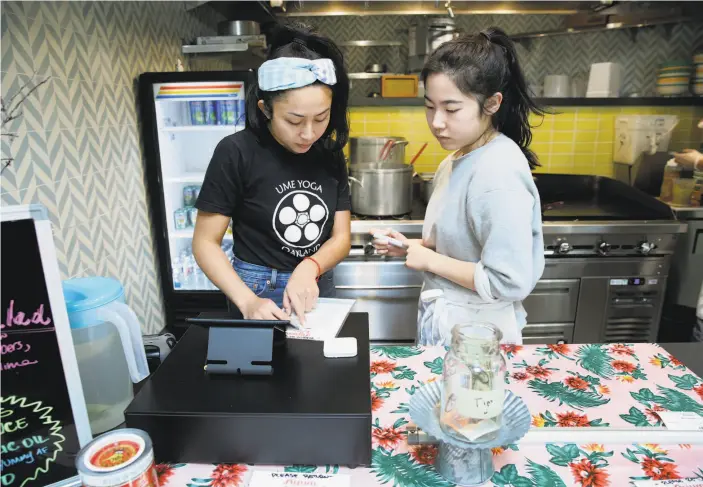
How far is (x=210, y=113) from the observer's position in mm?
2828

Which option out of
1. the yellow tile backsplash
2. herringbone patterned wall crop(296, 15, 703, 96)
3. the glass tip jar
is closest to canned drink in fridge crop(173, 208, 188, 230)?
the yellow tile backsplash

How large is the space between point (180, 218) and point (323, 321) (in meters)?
2.11

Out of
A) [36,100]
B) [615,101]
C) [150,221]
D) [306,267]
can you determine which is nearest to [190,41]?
[150,221]

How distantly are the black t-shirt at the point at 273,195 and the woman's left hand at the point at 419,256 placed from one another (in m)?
0.31

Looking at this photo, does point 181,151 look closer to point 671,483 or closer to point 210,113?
point 210,113

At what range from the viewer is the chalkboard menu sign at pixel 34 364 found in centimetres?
74

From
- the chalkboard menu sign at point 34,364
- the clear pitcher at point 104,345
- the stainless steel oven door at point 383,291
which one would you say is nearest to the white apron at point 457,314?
the clear pitcher at point 104,345

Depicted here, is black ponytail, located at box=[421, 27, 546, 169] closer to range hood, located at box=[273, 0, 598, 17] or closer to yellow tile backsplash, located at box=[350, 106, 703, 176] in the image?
range hood, located at box=[273, 0, 598, 17]

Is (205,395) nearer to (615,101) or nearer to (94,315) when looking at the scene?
(94,315)

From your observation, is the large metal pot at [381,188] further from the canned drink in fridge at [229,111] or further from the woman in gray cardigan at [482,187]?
the woman in gray cardigan at [482,187]

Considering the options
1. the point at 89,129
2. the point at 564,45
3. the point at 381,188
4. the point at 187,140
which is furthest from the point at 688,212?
the point at 89,129

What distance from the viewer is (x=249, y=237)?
1.56m

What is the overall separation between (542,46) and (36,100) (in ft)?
10.9

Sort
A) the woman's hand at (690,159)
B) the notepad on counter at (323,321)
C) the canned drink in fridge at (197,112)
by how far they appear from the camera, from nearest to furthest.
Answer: the notepad on counter at (323,321)
the woman's hand at (690,159)
the canned drink in fridge at (197,112)
